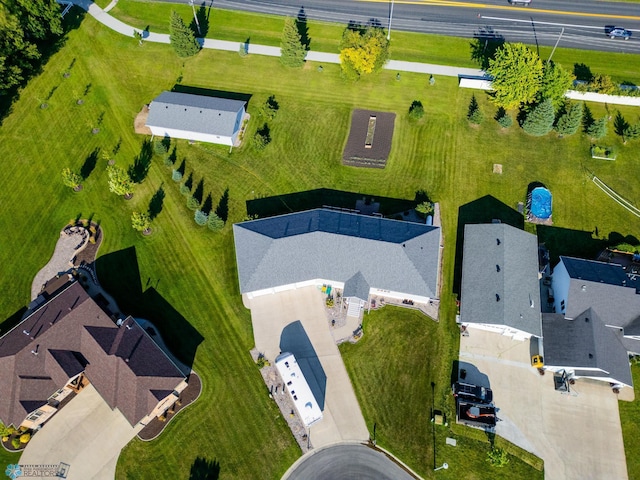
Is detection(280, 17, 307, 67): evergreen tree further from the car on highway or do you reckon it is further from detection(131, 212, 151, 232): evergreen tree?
the car on highway

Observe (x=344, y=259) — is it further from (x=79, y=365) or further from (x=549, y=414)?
(x=79, y=365)

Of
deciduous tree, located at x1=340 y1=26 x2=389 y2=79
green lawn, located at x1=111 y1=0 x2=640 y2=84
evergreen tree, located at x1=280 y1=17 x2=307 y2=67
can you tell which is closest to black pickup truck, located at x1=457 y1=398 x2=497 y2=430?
deciduous tree, located at x1=340 y1=26 x2=389 y2=79

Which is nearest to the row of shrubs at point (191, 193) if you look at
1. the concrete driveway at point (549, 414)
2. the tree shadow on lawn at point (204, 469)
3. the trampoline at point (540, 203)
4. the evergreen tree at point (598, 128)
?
the tree shadow on lawn at point (204, 469)

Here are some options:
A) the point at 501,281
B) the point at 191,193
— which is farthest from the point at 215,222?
the point at 501,281

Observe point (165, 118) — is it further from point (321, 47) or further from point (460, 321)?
point (460, 321)

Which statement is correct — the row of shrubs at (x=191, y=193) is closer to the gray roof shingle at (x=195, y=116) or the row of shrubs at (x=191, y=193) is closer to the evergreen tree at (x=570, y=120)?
the gray roof shingle at (x=195, y=116)

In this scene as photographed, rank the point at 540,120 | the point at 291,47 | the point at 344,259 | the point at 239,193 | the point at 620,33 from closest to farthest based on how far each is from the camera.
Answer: the point at 344,259 < the point at 239,193 < the point at 540,120 < the point at 291,47 < the point at 620,33
